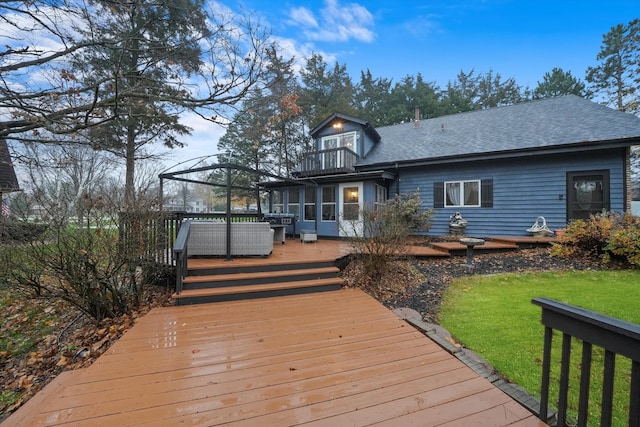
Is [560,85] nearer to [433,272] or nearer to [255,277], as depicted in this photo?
[433,272]

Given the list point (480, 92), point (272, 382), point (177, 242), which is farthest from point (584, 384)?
point (480, 92)

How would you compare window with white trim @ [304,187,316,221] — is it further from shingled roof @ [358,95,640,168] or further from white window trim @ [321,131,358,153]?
white window trim @ [321,131,358,153]

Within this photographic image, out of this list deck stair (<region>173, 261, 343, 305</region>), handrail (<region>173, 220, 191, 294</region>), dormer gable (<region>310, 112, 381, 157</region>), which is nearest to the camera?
handrail (<region>173, 220, 191, 294</region>)

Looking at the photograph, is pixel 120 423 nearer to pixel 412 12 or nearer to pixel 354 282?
pixel 354 282

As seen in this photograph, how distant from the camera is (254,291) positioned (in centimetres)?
445

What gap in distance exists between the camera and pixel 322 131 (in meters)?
13.2

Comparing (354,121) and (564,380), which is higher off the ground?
(354,121)

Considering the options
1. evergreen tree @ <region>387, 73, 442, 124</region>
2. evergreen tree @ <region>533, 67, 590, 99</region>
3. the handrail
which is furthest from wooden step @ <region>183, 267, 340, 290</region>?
evergreen tree @ <region>533, 67, 590, 99</region>

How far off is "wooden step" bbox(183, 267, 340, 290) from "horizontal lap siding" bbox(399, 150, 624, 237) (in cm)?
689

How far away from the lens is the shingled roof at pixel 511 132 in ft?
26.9

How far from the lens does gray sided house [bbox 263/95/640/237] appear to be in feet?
26.6

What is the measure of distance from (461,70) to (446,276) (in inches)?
1001

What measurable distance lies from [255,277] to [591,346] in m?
4.17

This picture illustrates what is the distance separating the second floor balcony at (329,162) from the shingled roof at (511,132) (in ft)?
2.21
